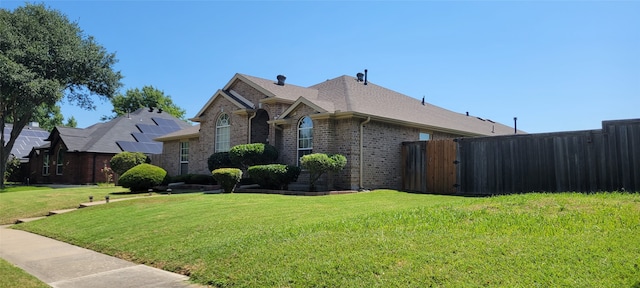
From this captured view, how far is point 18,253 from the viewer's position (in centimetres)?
902

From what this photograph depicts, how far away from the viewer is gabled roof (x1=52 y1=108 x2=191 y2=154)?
108ft

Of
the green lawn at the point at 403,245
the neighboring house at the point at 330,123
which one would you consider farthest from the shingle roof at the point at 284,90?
the green lawn at the point at 403,245

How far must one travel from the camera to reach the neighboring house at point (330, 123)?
58.5 feet

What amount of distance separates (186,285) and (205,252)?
1.22 m

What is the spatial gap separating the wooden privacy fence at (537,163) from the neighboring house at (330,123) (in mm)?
1369

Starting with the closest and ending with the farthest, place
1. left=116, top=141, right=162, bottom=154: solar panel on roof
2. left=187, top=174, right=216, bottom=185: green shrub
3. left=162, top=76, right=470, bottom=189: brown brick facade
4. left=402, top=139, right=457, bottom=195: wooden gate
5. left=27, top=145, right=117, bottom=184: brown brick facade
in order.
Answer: left=402, top=139, right=457, bottom=195: wooden gate < left=162, top=76, right=470, bottom=189: brown brick facade < left=187, top=174, right=216, bottom=185: green shrub < left=27, top=145, right=117, bottom=184: brown brick facade < left=116, top=141, right=162, bottom=154: solar panel on roof

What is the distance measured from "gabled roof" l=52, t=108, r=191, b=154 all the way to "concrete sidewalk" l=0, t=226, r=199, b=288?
24.6 metres

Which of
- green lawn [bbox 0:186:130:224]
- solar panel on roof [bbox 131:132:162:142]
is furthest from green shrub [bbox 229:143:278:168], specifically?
solar panel on roof [bbox 131:132:162:142]

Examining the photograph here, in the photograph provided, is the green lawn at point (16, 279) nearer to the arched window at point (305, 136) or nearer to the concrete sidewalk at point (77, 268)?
the concrete sidewalk at point (77, 268)

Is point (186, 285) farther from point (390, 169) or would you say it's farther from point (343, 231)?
point (390, 169)

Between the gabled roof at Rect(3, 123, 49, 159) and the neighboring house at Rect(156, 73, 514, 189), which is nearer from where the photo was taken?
the neighboring house at Rect(156, 73, 514, 189)

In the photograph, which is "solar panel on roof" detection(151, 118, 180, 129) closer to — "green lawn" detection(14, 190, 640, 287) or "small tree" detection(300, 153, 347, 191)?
"small tree" detection(300, 153, 347, 191)

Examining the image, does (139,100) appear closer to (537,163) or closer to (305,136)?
(305,136)

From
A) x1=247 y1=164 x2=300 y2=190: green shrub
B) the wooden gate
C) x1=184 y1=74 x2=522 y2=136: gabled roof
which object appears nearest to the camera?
the wooden gate
